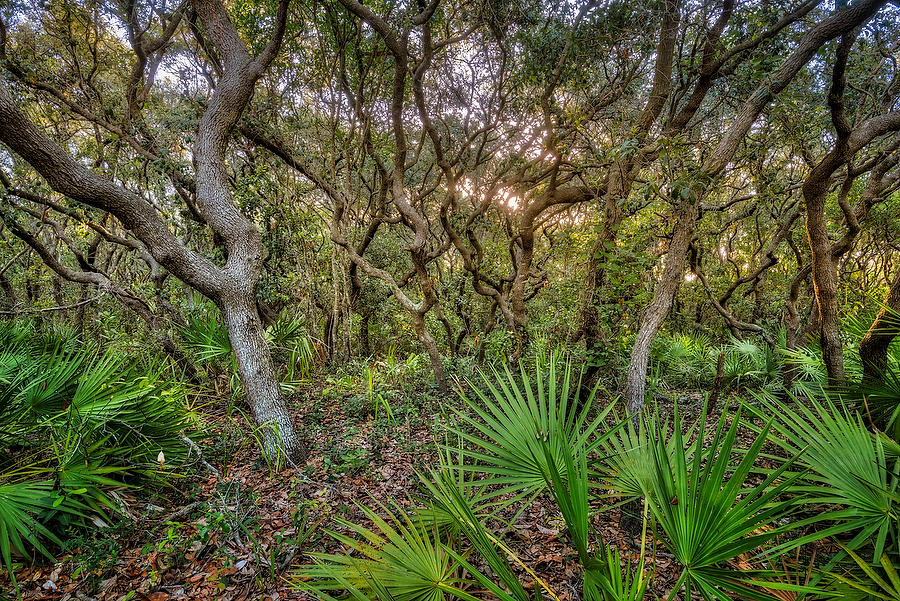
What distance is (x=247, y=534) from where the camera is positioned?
2.92 meters

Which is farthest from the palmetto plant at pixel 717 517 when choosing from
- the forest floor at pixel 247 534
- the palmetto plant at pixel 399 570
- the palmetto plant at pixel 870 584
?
the palmetto plant at pixel 399 570

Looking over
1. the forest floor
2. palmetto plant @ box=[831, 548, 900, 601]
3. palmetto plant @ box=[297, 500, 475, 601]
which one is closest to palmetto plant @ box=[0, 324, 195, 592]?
the forest floor

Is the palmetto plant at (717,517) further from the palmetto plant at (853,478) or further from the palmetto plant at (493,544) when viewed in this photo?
the palmetto plant at (853,478)

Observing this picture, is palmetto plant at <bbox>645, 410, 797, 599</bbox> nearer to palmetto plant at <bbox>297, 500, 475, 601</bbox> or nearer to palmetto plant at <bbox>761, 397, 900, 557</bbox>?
palmetto plant at <bbox>761, 397, 900, 557</bbox>

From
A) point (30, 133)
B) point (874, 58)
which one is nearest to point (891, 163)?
point (874, 58)

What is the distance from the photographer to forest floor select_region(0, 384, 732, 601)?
2529mm

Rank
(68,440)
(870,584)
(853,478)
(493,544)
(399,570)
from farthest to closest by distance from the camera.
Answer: (68,440)
(493,544)
(853,478)
(399,570)
(870,584)

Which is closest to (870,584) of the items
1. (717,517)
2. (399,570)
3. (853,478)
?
(853,478)

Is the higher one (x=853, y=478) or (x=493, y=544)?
(x=853, y=478)

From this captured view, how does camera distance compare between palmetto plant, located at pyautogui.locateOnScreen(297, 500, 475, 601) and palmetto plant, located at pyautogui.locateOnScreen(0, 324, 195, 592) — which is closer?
palmetto plant, located at pyautogui.locateOnScreen(297, 500, 475, 601)

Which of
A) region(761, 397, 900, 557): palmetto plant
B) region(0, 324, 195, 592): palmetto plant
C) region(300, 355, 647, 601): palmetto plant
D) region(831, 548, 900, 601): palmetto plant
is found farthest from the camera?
region(0, 324, 195, 592): palmetto plant

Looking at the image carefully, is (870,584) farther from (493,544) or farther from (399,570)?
(399,570)

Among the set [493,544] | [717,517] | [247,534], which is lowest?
[247,534]

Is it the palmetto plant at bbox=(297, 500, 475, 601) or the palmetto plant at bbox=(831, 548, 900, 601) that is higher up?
the palmetto plant at bbox=(831, 548, 900, 601)
